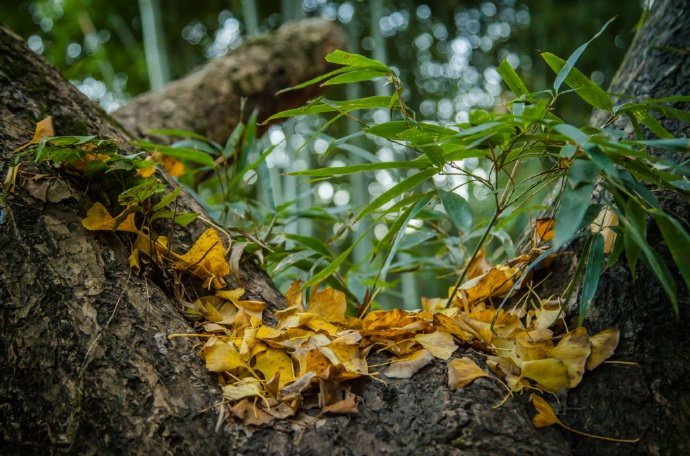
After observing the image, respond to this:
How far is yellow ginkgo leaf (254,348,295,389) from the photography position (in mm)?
526

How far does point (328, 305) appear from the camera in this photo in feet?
2.16

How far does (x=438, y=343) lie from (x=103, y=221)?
400 millimetres

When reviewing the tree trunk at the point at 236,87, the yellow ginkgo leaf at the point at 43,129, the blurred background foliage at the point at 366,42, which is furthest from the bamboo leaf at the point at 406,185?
the blurred background foliage at the point at 366,42

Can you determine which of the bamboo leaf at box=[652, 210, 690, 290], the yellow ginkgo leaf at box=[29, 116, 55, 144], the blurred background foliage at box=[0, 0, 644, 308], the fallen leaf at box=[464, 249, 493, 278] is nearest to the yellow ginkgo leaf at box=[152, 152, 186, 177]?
the yellow ginkgo leaf at box=[29, 116, 55, 144]

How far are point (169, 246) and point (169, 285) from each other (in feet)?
0.16

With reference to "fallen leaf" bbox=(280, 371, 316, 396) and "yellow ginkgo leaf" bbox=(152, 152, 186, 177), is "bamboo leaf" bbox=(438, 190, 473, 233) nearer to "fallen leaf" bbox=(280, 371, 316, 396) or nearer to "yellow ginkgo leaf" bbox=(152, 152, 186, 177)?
"fallen leaf" bbox=(280, 371, 316, 396)

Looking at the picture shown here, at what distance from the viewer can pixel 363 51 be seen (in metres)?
3.16

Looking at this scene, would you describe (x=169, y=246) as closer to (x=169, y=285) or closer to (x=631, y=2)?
(x=169, y=285)

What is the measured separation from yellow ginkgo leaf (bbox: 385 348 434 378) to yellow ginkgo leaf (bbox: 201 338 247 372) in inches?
6.1

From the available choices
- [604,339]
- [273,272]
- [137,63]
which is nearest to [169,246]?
[273,272]

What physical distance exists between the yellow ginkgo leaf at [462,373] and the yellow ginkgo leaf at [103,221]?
15.4 inches

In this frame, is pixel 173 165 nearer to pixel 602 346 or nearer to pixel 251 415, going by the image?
pixel 251 415

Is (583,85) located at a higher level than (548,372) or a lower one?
higher

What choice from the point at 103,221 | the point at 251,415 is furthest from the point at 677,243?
the point at 103,221
